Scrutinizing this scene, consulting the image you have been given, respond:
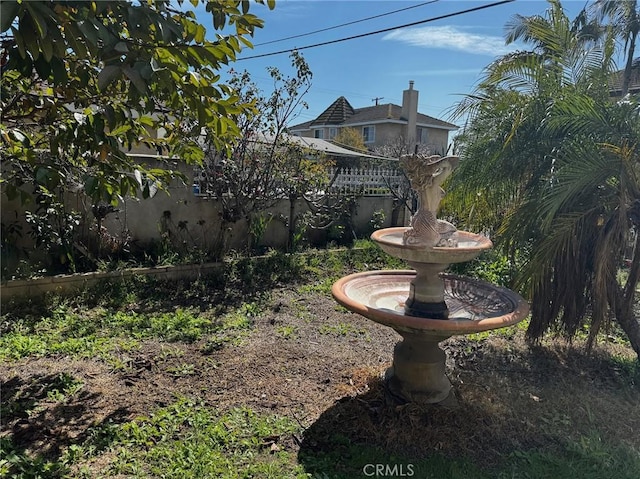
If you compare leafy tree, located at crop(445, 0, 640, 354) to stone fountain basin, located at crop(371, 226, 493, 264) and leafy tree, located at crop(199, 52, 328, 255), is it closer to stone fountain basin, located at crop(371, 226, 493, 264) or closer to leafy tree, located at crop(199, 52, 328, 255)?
stone fountain basin, located at crop(371, 226, 493, 264)

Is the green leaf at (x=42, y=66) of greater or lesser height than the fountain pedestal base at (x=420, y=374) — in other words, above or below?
above

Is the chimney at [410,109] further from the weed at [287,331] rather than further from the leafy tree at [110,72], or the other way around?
the leafy tree at [110,72]

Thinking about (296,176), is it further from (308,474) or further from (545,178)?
(308,474)

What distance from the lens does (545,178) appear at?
3.62 m

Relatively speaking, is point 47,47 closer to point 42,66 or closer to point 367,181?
point 42,66

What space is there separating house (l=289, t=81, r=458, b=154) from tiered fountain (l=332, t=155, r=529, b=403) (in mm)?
20528

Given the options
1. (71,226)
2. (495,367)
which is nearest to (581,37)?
(495,367)

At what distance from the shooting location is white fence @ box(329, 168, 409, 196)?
8.67 meters

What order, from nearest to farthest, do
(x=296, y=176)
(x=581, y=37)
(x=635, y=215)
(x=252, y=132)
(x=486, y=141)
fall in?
(x=635, y=215) → (x=581, y=37) → (x=486, y=141) → (x=252, y=132) → (x=296, y=176)

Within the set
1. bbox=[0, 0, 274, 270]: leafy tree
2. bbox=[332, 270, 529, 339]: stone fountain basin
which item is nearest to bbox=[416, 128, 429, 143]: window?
bbox=[332, 270, 529, 339]: stone fountain basin

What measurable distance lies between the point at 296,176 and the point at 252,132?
118 cm

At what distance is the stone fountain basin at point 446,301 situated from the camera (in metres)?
2.61

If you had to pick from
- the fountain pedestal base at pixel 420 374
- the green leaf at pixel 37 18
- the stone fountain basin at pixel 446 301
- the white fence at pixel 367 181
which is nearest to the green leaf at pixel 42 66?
the green leaf at pixel 37 18

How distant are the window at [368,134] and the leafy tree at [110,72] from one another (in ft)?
81.9
